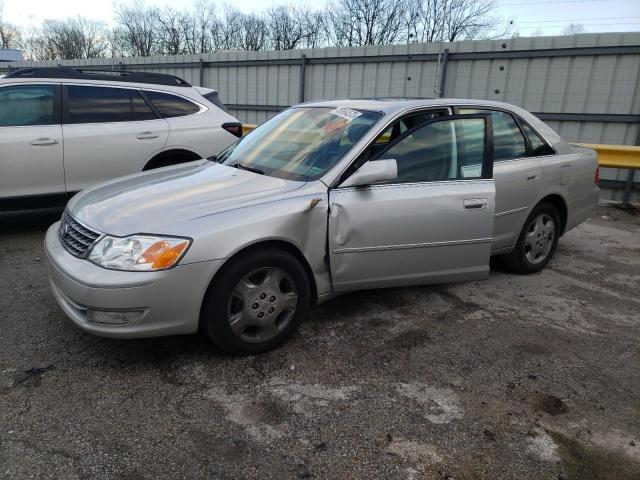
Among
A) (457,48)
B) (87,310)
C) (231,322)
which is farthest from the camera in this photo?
(457,48)

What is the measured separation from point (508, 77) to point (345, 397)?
8331 mm

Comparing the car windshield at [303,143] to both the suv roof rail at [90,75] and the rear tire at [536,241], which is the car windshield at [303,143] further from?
the suv roof rail at [90,75]

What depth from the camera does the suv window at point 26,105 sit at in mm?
5297

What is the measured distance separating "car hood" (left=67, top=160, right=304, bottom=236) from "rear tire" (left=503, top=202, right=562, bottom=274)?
98.5 inches

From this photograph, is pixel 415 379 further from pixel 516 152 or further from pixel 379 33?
pixel 379 33

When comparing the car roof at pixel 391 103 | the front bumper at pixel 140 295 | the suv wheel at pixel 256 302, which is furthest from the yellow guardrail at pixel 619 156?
the front bumper at pixel 140 295

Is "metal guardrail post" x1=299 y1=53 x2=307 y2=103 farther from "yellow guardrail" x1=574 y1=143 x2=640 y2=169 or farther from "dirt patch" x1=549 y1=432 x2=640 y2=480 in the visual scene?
"dirt patch" x1=549 y1=432 x2=640 y2=480

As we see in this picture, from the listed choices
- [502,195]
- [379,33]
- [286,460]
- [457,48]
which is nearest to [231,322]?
[286,460]

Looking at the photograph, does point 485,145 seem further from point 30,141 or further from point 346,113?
point 30,141

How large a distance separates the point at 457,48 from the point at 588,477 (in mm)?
8954

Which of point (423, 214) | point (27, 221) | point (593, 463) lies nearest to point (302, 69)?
point (27, 221)

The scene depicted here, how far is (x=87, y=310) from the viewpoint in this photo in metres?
2.87

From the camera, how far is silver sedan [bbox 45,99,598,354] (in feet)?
9.33

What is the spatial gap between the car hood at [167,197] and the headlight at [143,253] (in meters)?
0.06
